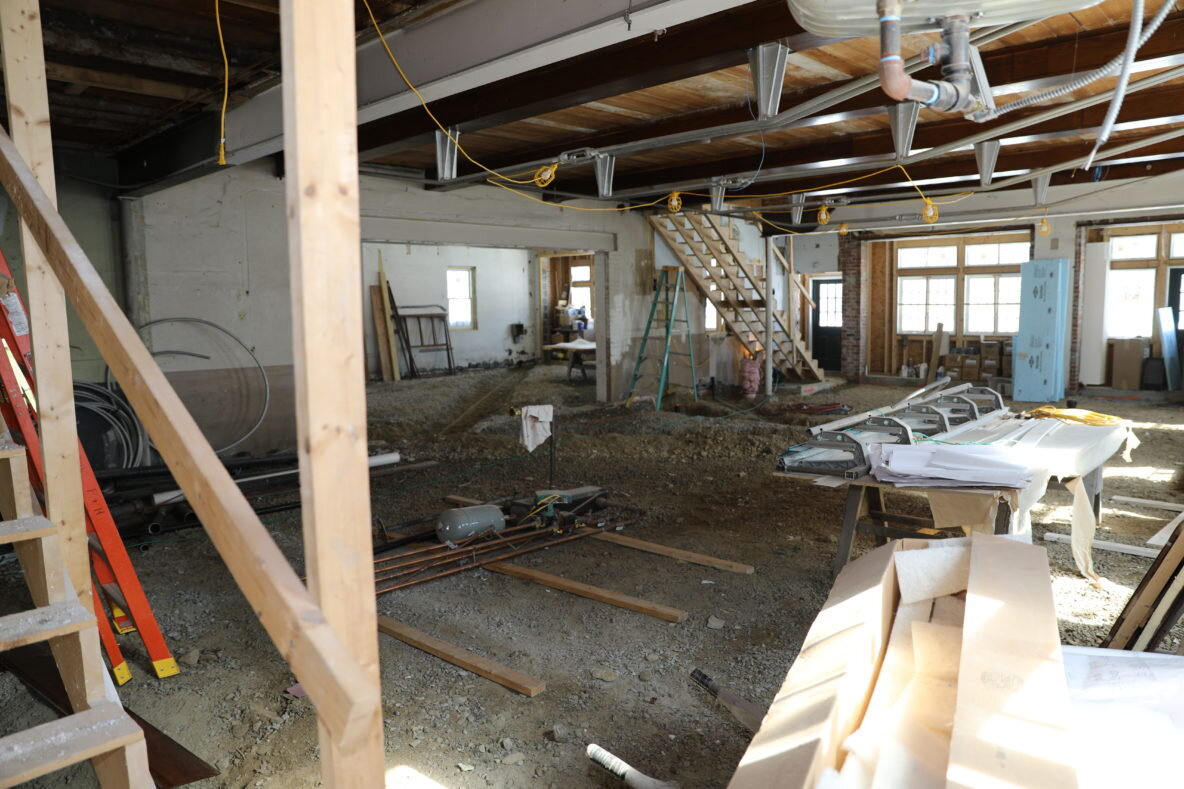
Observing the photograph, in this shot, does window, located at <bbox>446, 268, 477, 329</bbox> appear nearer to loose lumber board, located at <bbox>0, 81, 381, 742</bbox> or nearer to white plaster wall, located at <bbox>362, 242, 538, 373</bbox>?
white plaster wall, located at <bbox>362, 242, 538, 373</bbox>

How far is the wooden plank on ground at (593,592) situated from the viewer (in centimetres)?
414

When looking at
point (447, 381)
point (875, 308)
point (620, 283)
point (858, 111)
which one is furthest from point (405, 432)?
point (875, 308)

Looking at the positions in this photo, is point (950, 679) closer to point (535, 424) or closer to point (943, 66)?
point (943, 66)

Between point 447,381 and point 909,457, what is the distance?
11265mm

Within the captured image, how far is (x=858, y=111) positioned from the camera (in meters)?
5.07

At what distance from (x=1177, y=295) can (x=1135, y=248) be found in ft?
2.90

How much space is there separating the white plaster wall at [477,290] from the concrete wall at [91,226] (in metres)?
7.02

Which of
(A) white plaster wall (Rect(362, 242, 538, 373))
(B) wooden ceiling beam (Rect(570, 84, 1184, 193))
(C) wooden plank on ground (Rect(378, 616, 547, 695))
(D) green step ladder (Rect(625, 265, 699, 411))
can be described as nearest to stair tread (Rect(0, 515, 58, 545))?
(C) wooden plank on ground (Rect(378, 616, 547, 695))

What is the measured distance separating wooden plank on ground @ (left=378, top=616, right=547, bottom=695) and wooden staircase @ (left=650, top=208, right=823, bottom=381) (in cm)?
843

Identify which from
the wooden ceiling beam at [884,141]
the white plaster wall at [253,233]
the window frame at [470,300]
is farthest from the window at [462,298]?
the wooden ceiling beam at [884,141]

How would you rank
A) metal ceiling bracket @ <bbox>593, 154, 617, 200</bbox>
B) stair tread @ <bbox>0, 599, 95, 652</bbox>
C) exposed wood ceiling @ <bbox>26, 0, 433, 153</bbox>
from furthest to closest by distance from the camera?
metal ceiling bracket @ <bbox>593, 154, 617, 200</bbox> → exposed wood ceiling @ <bbox>26, 0, 433, 153</bbox> → stair tread @ <bbox>0, 599, 95, 652</bbox>

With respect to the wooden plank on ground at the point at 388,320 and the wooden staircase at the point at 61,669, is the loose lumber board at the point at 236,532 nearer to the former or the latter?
the wooden staircase at the point at 61,669

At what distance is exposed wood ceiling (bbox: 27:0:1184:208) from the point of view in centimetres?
394

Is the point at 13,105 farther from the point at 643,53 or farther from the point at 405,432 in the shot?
the point at 405,432
